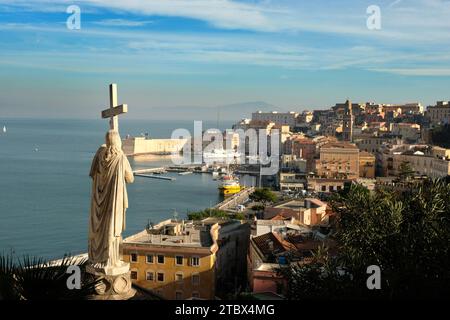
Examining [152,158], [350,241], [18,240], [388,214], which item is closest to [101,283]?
[350,241]

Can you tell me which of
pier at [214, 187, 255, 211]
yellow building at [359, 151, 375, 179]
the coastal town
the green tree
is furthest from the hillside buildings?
the green tree

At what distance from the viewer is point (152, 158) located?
59.6 m

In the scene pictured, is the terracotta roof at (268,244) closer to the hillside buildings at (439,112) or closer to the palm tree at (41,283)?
the palm tree at (41,283)

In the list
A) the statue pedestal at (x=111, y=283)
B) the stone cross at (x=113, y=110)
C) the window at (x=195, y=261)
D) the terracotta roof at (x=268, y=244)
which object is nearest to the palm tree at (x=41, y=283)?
the statue pedestal at (x=111, y=283)

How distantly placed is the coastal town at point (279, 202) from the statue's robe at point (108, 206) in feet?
2.07

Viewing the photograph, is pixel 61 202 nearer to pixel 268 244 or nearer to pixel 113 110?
pixel 268 244

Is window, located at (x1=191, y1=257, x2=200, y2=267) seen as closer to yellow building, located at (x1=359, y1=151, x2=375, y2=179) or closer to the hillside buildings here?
yellow building, located at (x1=359, y1=151, x2=375, y2=179)

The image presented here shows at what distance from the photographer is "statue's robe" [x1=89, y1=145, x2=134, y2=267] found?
261cm

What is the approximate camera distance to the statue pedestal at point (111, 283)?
8.38 feet

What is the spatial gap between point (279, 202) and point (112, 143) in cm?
1682

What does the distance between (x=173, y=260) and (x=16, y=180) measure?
2703 centimetres
